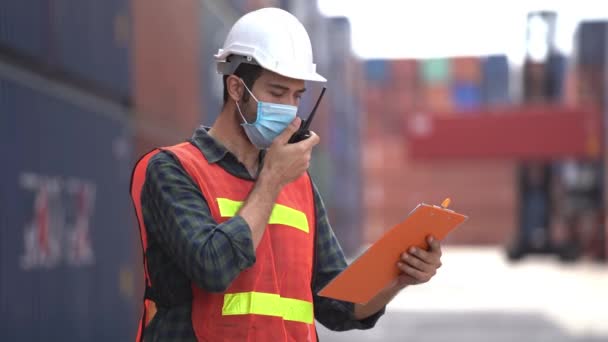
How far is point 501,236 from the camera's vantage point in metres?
55.8

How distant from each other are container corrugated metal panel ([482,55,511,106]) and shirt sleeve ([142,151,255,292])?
52.3 meters

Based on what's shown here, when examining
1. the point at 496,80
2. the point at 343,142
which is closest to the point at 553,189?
the point at 343,142

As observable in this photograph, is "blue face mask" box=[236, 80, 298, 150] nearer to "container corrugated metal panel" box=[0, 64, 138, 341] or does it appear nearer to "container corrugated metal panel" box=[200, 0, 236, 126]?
"container corrugated metal panel" box=[0, 64, 138, 341]

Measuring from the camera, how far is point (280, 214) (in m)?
2.84

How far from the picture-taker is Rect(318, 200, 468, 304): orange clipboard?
9.42 feet

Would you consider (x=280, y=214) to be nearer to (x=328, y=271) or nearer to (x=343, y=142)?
(x=328, y=271)

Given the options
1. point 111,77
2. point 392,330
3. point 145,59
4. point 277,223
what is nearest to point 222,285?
point 277,223

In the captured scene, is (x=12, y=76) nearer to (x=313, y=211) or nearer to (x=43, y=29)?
(x=43, y=29)

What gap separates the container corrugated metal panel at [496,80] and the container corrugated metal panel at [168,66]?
43.0m

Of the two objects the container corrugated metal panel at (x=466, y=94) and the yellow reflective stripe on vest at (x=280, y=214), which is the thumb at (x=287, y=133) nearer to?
the yellow reflective stripe on vest at (x=280, y=214)

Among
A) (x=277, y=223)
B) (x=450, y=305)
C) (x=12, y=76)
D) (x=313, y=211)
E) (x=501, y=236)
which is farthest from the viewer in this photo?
(x=501, y=236)

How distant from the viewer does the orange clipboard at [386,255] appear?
2.87m

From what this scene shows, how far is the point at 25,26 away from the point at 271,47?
4.14 m

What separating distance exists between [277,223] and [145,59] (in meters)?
7.54
